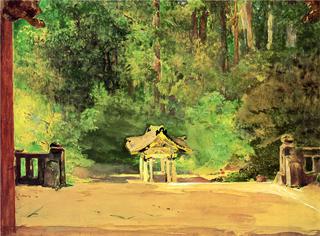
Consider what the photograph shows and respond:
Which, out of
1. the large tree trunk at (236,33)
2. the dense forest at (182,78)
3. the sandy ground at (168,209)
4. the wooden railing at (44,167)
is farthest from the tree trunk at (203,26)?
the wooden railing at (44,167)

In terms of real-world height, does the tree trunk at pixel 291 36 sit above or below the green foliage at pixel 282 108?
above

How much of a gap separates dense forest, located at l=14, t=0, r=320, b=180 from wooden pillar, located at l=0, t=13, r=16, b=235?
0.25m

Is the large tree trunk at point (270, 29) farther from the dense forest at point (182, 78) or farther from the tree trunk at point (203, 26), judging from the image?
the tree trunk at point (203, 26)

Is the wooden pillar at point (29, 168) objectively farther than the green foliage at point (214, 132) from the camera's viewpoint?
No

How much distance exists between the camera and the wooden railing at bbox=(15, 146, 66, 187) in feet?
11.9

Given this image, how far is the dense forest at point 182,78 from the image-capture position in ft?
12.2

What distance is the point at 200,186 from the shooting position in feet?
12.2

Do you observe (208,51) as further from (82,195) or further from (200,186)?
(82,195)

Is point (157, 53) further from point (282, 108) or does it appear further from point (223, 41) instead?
point (282, 108)

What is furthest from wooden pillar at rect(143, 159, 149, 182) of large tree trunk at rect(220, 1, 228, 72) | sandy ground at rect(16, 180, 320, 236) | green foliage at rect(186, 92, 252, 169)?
large tree trunk at rect(220, 1, 228, 72)

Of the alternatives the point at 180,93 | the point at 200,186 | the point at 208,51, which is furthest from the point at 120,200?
the point at 208,51

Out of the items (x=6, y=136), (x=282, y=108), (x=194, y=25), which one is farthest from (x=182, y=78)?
(x=6, y=136)

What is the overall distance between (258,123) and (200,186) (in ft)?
1.71

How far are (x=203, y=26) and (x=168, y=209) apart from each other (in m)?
1.11
